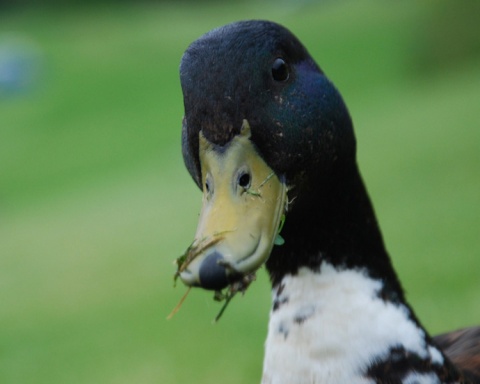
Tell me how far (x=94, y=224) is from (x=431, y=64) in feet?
16.7

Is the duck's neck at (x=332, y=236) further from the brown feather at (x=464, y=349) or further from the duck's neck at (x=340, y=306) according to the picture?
the brown feather at (x=464, y=349)

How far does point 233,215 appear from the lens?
1.73 metres

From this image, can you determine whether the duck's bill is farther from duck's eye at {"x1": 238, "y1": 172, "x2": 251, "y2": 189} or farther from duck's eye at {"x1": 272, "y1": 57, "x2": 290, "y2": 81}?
duck's eye at {"x1": 272, "y1": 57, "x2": 290, "y2": 81}

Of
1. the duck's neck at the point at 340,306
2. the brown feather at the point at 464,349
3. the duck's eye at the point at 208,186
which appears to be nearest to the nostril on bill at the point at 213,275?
the duck's eye at the point at 208,186

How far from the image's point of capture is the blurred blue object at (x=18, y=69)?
17.0 m

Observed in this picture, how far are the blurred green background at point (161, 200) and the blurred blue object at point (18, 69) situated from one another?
0.05 metres

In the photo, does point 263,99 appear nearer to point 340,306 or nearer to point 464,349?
point 340,306

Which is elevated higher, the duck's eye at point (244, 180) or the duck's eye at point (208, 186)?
the duck's eye at point (208, 186)

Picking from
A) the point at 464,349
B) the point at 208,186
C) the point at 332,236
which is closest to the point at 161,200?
the point at 464,349

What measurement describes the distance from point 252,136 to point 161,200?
5735mm

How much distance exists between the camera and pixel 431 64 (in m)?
10.9

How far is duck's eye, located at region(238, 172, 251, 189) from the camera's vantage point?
5.85 ft

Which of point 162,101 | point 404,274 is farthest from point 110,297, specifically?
point 162,101

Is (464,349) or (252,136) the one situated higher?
(252,136)
